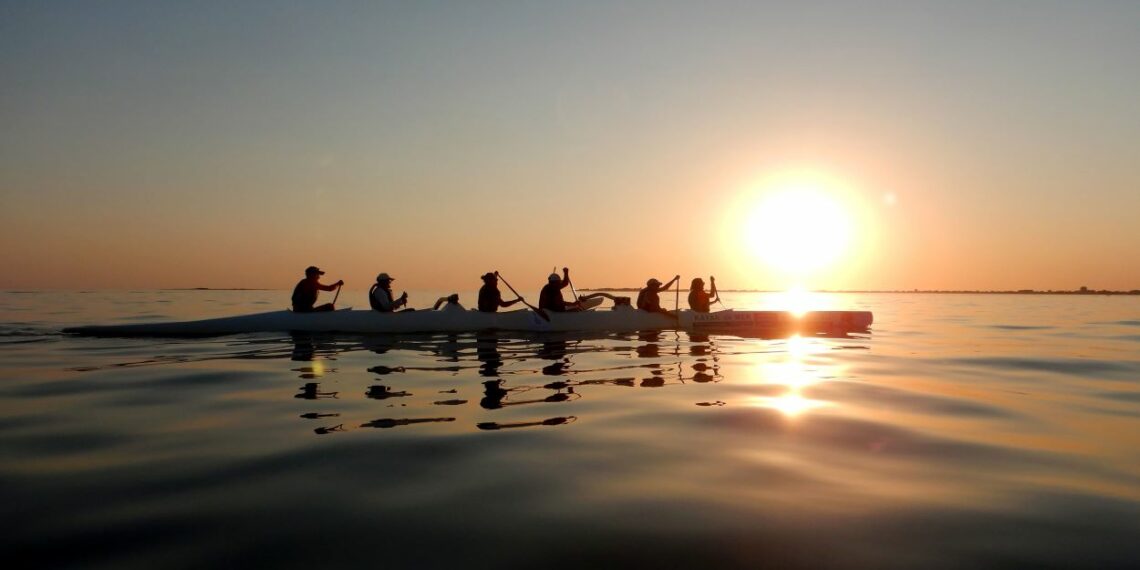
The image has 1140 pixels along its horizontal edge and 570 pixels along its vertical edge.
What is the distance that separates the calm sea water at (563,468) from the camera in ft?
11.3

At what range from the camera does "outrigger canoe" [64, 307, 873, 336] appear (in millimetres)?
17891

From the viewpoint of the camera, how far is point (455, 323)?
61.3 ft

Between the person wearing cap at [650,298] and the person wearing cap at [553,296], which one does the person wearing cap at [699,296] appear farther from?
the person wearing cap at [553,296]

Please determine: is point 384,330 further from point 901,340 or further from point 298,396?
point 901,340

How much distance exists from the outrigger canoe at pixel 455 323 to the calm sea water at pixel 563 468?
7.22m

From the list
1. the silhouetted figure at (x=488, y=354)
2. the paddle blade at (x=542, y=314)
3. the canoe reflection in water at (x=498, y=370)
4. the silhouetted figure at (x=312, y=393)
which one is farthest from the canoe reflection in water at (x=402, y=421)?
the paddle blade at (x=542, y=314)

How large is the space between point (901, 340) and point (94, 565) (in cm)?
2021

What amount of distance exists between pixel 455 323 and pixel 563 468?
14.1 m

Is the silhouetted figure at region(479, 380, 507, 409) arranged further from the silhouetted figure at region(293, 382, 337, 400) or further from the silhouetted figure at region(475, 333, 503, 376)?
the silhouetted figure at region(293, 382, 337, 400)

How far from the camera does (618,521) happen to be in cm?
381

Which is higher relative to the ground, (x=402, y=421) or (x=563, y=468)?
(x=402, y=421)

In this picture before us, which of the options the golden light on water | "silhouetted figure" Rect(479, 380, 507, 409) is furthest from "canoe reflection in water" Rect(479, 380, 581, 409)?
the golden light on water

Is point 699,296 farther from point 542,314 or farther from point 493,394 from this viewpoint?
point 493,394

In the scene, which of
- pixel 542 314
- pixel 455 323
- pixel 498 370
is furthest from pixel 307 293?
pixel 498 370
